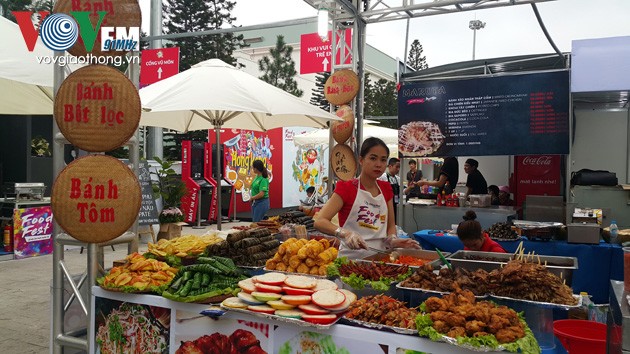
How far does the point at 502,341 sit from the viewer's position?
2020 millimetres

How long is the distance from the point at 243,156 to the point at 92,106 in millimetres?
13816

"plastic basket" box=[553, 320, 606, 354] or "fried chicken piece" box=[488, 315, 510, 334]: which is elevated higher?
"fried chicken piece" box=[488, 315, 510, 334]

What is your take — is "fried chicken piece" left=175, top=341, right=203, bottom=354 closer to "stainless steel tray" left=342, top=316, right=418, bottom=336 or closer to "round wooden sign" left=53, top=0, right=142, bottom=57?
"stainless steel tray" left=342, top=316, right=418, bottom=336

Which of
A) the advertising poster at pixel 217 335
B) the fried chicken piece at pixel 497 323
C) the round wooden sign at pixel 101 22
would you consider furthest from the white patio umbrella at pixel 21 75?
the fried chicken piece at pixel 497 323

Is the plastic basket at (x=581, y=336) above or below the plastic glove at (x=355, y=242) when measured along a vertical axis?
below

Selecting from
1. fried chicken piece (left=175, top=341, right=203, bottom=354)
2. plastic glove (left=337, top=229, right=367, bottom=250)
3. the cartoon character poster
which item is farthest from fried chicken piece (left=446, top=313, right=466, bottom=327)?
the cartoon character poster

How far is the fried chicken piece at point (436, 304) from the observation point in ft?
7.47

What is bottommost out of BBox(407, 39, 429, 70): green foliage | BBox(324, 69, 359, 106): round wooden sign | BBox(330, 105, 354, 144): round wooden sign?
BBox(330, 105, 354, 144): round wooden sign

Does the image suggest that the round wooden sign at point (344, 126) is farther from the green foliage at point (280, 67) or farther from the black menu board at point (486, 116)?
the green foliage at point (280, 67)

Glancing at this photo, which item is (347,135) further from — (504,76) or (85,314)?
(85,314)

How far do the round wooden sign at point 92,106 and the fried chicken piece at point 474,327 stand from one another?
101 inches

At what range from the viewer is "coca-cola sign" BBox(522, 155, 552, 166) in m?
8.80

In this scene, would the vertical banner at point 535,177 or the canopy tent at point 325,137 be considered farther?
the canopy tent at point 325,137

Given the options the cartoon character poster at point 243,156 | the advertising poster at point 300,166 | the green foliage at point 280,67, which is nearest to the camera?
the cartoon character poster at point 243,156
